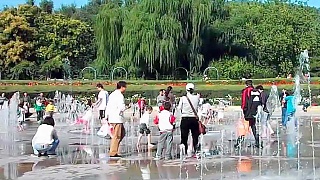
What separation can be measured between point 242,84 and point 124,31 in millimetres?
10558

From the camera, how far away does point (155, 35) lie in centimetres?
4588

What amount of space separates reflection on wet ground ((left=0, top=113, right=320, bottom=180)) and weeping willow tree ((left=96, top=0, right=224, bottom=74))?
29.5m

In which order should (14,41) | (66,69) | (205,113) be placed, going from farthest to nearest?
(14,41) < (66,69) < (205,113)

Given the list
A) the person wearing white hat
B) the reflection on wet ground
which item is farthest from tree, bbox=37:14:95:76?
the person wearing white hat

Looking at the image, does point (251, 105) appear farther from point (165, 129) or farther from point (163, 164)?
point (163, 164)

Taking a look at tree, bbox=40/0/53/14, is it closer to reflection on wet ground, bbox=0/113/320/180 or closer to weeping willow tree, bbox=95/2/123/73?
weeping willow tree, bbox=95/2/123/73

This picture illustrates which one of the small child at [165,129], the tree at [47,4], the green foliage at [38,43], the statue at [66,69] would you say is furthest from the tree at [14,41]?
the small child at [165,129]

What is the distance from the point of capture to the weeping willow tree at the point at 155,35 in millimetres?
45500

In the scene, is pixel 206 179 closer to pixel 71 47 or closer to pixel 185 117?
pixel 185 117

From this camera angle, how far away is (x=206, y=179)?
33.7ft

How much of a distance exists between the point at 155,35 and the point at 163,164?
3425 cm

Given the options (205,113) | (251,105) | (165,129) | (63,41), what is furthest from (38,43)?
(165,129)

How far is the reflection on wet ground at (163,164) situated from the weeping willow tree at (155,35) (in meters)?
29.5

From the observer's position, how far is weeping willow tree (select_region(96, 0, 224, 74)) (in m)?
45.5
